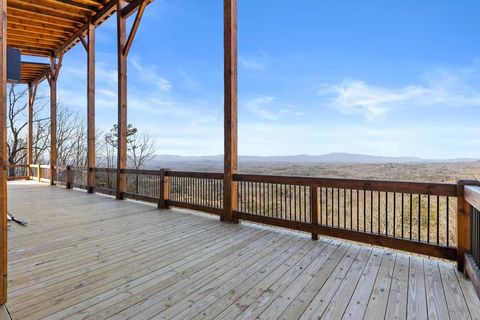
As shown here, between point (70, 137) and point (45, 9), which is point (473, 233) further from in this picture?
point (70, 137)

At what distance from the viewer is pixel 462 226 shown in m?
2.39

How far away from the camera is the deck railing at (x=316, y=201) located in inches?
99.0

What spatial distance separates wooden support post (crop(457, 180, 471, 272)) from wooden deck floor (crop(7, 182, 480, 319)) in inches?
5.8

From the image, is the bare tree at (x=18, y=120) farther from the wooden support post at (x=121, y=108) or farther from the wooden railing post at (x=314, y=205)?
the wooden railing post at (x=314, y=205)

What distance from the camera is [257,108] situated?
1844 cm

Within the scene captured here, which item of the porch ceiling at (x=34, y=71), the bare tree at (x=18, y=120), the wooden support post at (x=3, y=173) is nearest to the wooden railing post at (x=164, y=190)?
the wooden support post at (x=3, y=173)

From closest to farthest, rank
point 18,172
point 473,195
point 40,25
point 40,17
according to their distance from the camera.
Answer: point 473,195 < point 40,17 < point 40,25 < point 18,172

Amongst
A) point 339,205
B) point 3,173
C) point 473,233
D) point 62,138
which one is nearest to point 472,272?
point 473,233

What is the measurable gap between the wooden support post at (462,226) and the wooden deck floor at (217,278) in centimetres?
15

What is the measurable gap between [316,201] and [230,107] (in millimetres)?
1990

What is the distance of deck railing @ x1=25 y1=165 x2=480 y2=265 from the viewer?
2.52 metres

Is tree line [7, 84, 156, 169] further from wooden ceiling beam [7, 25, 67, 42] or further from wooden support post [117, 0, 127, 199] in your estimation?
wooden support post [117, 0, 127, 199]

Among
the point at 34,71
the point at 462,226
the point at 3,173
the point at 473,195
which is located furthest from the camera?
the point at 34,71

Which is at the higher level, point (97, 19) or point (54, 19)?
point (54, 19)
